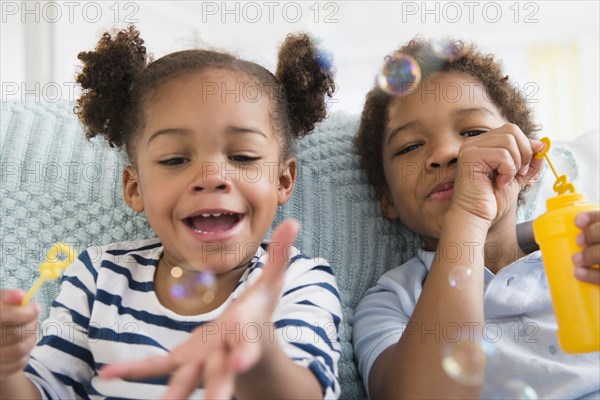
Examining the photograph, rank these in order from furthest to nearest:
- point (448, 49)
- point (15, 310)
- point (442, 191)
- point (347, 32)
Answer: point (347, 32) < point (448, 49) < point (442, 191) < point (15, 310)

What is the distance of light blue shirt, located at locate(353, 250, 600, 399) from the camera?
2.87 ft

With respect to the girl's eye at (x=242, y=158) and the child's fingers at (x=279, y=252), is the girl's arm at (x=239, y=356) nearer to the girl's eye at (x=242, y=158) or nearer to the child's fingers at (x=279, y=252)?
the child's fingers at (x=279, y=252)

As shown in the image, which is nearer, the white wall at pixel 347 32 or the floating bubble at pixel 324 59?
the floating bubble at pixel 324 59

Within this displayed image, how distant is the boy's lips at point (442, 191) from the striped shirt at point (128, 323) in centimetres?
23

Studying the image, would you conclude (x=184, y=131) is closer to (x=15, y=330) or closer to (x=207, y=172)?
(x=207, y=172)

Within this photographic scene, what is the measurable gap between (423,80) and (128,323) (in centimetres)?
63

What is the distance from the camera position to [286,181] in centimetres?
105

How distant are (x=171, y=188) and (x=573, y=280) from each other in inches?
20.1

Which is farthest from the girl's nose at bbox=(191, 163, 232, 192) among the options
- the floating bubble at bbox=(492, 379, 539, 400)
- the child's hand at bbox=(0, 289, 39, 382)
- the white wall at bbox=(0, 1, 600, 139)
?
the white wall at bbox=(0, 1, 600, 139)

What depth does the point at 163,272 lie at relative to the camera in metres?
0.96

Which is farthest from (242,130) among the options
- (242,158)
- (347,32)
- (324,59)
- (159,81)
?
(347,32)

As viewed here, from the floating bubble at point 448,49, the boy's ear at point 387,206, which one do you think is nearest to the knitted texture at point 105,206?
the boy's ear at point 387,206

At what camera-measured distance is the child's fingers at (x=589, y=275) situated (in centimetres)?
73

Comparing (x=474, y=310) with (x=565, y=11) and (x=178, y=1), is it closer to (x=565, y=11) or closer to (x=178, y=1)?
(x=178, y=1)
